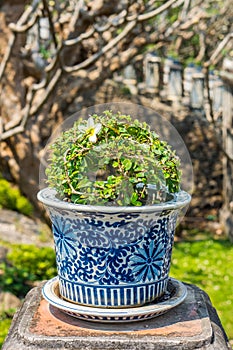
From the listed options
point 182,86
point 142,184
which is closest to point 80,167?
point 142,184

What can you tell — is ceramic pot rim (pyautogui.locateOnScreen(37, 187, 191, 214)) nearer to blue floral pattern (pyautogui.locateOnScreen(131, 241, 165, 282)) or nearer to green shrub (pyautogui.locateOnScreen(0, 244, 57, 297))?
blue floral pattern (pyautogui.locateOnScreen(131, 241, 165, 282))

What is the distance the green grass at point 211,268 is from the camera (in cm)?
502

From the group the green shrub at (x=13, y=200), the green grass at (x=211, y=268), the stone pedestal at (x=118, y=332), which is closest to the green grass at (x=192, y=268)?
the green grass at (x=211, y=268)

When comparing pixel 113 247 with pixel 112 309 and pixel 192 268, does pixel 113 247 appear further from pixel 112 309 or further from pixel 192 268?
pixel 192 268

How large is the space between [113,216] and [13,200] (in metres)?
4.53

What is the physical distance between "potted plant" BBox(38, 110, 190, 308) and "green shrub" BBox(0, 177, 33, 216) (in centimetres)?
425

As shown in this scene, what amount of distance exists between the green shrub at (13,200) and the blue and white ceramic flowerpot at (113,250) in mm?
4296

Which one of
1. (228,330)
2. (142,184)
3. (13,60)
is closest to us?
(142,184)

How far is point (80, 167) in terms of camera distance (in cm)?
179

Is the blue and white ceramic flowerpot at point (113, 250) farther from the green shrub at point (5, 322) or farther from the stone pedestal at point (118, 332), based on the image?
the green shrub at point (5, 322)

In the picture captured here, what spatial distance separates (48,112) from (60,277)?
177 inches

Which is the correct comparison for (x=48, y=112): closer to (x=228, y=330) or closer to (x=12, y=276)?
(x=12, y=276)

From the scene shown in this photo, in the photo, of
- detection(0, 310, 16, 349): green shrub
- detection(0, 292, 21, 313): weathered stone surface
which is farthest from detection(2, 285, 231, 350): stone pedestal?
detection(0, 292, 21, 313): weathered stone surface

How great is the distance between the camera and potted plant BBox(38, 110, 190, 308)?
1.73 m
